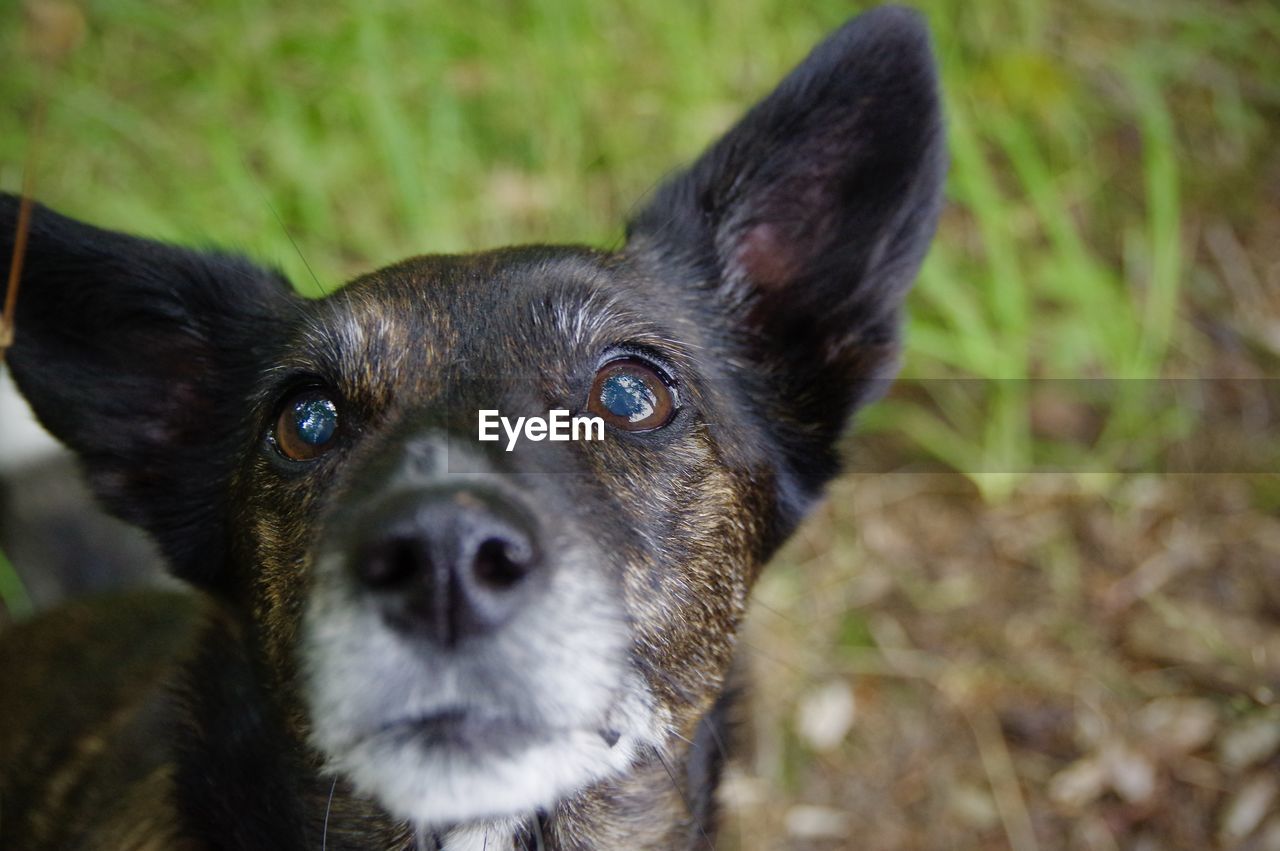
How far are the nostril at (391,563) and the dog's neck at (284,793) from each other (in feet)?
2.26

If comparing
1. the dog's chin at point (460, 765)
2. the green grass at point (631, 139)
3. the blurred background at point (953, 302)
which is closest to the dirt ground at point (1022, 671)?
the blurred background at point (953, 302)

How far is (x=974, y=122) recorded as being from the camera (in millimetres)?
4711

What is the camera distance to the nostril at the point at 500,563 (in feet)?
5.19

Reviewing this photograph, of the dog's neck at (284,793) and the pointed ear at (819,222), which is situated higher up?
the pointed ear at (819,222)

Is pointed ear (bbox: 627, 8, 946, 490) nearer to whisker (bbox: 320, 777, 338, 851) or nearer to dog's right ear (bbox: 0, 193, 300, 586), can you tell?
dog's right ear (bbox: 0, 193, 300, 586)

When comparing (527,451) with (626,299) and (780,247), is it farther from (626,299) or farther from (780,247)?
(780,247)

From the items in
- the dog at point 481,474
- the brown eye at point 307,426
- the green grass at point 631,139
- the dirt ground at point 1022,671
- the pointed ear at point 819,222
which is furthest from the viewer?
the green grass at point 631,139

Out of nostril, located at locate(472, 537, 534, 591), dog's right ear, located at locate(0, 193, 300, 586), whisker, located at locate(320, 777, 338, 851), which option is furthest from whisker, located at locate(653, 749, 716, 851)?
dog's right ear, located at locate(0, 193, 300, 586)

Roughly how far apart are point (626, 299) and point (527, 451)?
51 cm

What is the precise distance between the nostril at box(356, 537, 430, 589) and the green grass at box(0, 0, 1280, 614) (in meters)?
2.99

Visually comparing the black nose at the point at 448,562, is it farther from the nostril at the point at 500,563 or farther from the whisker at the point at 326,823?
the whisker at the point at 326,823

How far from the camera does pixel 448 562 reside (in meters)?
1.55

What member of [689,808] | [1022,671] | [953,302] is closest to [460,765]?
[689,808]

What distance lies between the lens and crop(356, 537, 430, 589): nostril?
1564mm
